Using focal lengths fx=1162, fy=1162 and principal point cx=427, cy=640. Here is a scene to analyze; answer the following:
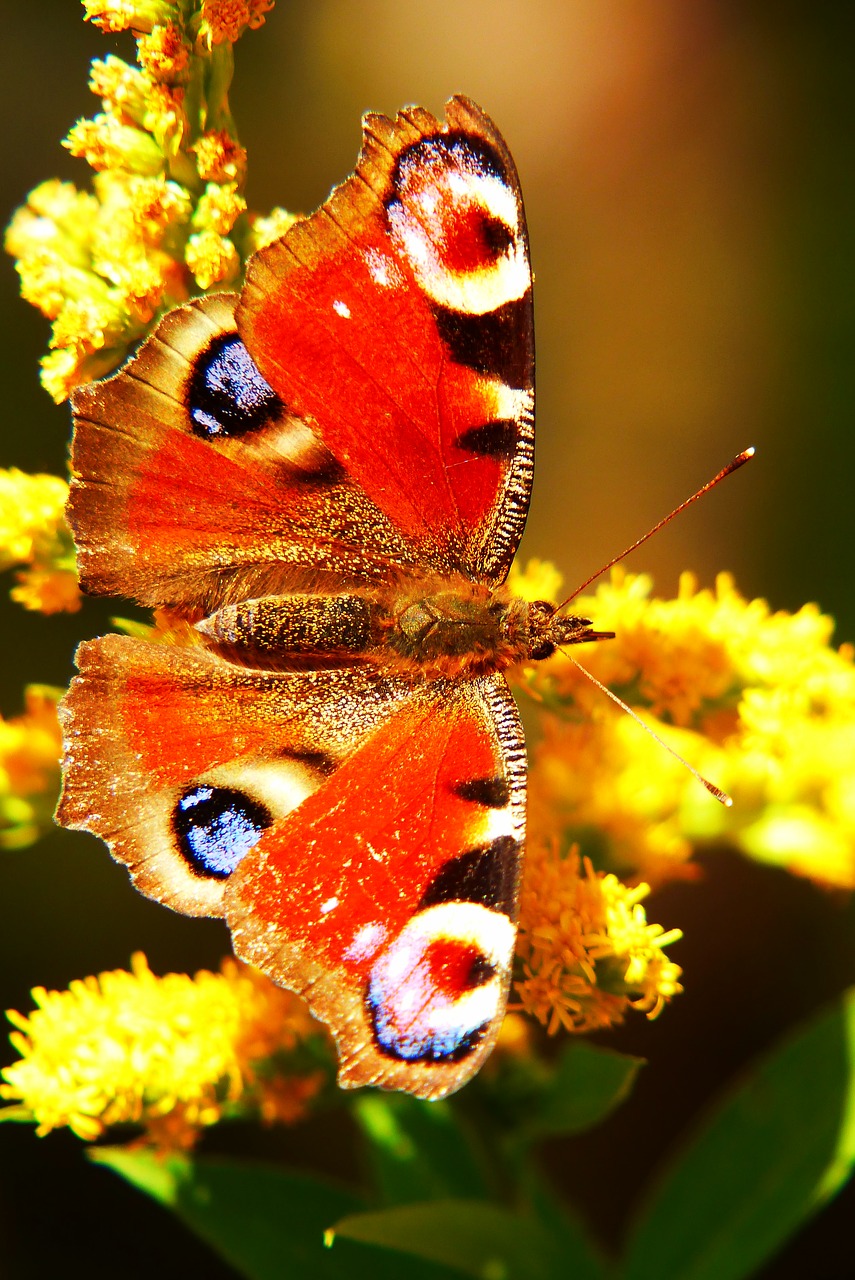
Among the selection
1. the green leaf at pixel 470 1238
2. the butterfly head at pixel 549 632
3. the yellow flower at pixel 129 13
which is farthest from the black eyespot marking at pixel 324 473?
the green leaf at pixel 470 1238

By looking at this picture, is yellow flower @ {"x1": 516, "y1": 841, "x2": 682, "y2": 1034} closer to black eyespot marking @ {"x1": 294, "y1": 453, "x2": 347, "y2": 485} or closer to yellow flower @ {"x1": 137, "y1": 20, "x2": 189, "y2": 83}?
black eyespot marking @ {"x1": 294, "y1": 453, "x2": 347, "y2": 485}

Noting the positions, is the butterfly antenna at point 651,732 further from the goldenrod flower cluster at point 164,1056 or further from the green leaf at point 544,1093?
the goldenrod flower cluster at point 164,1056

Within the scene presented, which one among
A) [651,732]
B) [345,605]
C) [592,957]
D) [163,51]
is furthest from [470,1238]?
[163,51]

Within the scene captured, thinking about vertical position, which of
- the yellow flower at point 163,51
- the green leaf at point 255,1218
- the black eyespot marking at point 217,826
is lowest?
the green leaf at point 255,1218

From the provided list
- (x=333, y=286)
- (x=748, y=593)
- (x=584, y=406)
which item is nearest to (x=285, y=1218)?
(x=333, y=286)

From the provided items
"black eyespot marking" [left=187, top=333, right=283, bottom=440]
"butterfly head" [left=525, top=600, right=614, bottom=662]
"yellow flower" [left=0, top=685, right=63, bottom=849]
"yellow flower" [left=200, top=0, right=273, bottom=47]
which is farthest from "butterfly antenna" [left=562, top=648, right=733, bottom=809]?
"yellow flower" [left=200, top=0, right=273, bottom=47]

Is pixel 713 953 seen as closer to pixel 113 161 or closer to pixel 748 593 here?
pixel 748 593

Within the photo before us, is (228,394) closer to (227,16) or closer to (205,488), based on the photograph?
(205,488)
